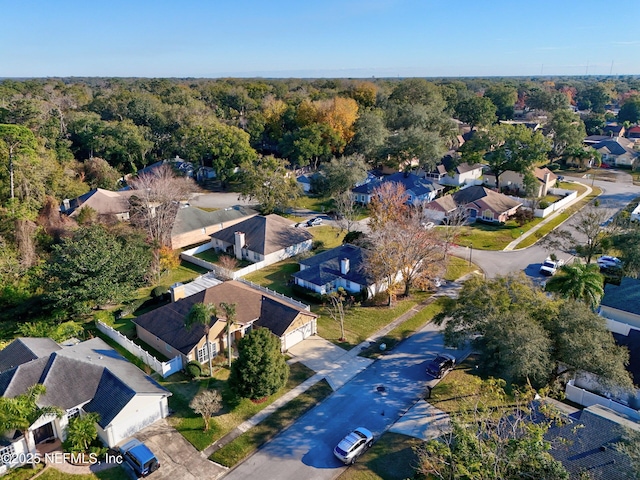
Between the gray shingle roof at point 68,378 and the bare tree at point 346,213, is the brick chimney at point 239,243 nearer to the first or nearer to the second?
the bare tree at point 346,213

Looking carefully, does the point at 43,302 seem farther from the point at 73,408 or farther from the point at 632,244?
the point at 632,244

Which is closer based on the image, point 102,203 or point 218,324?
point 218,324

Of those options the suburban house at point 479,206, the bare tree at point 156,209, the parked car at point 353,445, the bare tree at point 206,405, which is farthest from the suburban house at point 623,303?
the bare tree at point 156,209

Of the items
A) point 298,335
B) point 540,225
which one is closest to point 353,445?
point 298,335

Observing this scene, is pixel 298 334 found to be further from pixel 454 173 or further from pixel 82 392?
pixel 454 173

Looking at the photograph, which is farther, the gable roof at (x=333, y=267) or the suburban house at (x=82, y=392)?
the gable roof at (x=333, y=267)

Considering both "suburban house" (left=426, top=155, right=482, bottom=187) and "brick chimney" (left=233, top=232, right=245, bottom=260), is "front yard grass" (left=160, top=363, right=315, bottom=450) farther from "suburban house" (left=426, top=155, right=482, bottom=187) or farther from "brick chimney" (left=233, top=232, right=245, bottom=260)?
"suburban house" (left=426, top=155, right=482, bottom=187)
